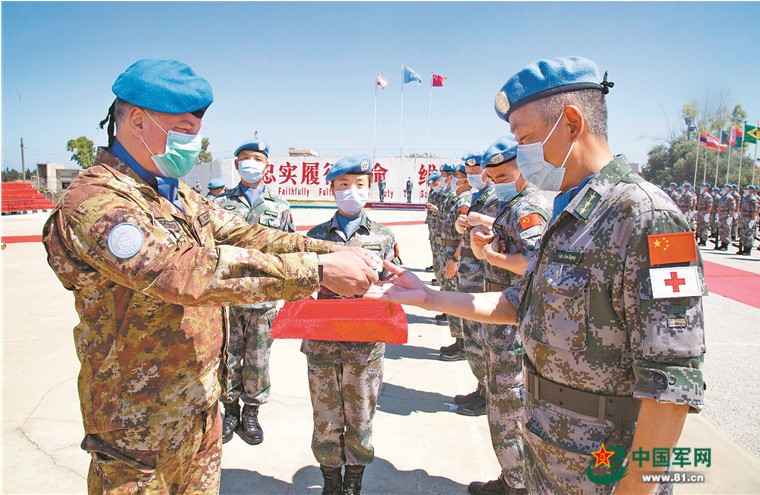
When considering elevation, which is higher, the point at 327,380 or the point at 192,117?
the point at 192,117

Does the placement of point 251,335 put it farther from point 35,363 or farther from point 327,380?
point 35,363

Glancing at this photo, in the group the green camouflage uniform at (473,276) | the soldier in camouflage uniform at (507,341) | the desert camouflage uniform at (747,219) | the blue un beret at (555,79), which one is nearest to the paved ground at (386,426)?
the soldier in camouflage uniform at (507,341)

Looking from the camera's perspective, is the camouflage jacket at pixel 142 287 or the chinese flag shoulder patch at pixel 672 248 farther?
the camouflage jacket at pixel 142 287

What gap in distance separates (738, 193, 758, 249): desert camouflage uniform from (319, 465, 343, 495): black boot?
53.9 ft

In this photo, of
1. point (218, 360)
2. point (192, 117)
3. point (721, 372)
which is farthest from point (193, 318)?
point (721, 372)

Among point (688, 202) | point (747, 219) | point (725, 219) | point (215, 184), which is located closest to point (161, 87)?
point (215, 184)

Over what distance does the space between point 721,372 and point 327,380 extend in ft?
15.0

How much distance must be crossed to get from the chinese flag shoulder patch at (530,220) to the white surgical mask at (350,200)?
1127 mm

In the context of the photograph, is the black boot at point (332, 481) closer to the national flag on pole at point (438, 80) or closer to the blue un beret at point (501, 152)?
the blue un beret at point (501, 152)

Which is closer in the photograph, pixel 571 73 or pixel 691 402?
pixel 691 402

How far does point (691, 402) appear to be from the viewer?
120 cm

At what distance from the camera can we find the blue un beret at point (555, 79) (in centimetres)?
158

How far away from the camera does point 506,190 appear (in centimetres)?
362

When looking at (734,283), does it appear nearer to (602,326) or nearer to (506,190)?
(506,190)
